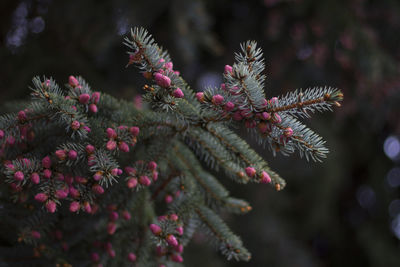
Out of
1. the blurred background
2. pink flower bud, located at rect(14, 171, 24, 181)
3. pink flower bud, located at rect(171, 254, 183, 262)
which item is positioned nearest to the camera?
pink flower bud, located at rect(14, 171, 24, 181)

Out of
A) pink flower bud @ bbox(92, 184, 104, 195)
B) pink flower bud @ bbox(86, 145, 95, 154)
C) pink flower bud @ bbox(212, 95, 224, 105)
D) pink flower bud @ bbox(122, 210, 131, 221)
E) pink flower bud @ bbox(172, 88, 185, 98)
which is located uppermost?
pink flower bud @ bbox(212, 95, 224, 105)

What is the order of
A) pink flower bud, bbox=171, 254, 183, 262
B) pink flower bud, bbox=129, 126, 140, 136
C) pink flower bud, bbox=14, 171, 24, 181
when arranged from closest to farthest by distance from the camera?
pink flower bud, bbox=14, 171, 24, 181 → pink flower bud, bbox=129, 126, 140, 136 → pink flower bud, bbox=171, 254, 183, 262

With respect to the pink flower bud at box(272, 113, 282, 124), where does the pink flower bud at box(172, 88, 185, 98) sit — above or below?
below

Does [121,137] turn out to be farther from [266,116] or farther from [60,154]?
[266,116]

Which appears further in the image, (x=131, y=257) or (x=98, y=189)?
(x=131, y=257)

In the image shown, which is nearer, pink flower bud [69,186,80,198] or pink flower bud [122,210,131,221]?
pink flower bud [69,186,80,198]

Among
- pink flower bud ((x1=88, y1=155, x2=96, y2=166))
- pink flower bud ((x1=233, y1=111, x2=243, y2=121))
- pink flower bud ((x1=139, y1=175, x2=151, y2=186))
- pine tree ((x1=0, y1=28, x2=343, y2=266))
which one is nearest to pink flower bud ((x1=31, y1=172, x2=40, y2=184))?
pine tree ((x1=0, y1=28, x2=343, y2=266))

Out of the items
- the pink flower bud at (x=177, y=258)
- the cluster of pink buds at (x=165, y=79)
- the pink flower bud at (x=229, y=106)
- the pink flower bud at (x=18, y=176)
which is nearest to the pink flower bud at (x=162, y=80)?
the cluster of pink buds at (x=165, y=79)

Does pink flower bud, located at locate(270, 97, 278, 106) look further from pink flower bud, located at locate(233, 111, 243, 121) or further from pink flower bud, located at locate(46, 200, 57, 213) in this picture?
pink flower bud, located at locate(46, 200, 57, 213)

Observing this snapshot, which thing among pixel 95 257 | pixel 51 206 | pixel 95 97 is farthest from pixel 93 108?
pixel 95 257
